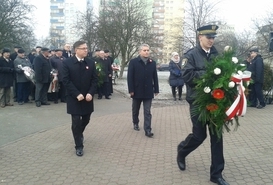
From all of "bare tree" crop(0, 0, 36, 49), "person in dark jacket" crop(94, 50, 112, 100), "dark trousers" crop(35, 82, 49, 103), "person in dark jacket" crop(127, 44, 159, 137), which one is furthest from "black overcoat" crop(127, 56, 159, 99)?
"bare tree" crop(0, 0, 36, 49)

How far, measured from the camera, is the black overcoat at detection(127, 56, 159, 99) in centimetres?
675

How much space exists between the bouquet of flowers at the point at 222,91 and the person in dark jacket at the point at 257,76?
6988 mm

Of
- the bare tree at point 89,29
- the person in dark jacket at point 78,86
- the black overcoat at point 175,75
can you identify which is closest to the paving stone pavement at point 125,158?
the person in dark jacket at point 78,86

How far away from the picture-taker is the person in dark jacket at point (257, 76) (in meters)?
10.4

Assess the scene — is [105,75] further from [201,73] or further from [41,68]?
[201,73]

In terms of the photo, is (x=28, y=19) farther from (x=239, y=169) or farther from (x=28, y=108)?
(x=239, y=169)

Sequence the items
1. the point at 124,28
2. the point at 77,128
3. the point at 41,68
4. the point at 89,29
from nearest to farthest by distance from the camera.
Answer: the point at 77,128
the point at 41,68
the point at 124,28
the point at 89,29

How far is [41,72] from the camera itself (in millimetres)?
10148

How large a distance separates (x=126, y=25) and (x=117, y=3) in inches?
94.4

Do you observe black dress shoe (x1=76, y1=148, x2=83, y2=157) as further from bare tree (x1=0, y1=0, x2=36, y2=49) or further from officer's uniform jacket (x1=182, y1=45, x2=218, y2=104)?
bare tree (x1=0, y1=0, x2=36, y2=49)

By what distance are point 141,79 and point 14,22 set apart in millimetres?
25254

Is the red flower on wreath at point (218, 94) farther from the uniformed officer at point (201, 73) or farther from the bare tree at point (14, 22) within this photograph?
the bare tree at point (14, 22)

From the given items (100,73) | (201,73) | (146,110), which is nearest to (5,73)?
(100,73)

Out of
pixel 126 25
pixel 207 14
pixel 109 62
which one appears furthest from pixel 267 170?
pixel 126 25
